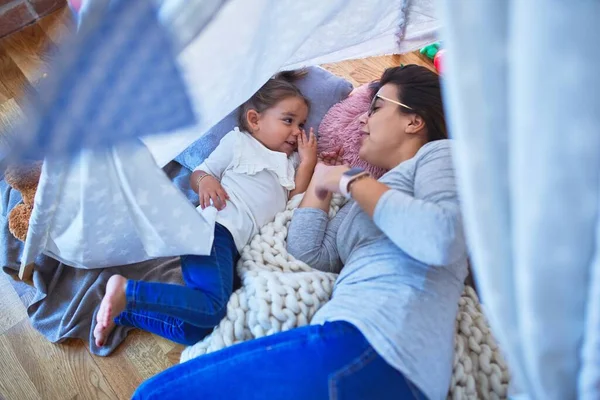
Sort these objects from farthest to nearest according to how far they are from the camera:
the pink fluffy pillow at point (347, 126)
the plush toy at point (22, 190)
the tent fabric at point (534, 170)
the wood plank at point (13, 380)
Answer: the pink fluffy pillow at point (347, 126), the plush toy at point (22, 190), the wood plank at point (13, 380), the tent fabric at point (534, 170)

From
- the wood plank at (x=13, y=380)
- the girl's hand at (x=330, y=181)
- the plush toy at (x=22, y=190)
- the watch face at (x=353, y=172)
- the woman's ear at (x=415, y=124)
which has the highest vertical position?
the plush toy at (x=22, y=190)

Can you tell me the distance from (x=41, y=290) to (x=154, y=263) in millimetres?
269

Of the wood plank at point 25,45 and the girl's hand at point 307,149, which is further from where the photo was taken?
the wood plank at point 25,45

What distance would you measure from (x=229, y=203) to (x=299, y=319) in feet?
1.14

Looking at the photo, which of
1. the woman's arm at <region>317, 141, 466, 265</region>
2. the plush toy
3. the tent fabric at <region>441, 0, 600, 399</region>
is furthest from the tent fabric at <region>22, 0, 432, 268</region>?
the tent fabric at <region>441, 0, 600, 399</region>

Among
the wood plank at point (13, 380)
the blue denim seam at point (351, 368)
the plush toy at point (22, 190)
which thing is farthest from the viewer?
the plush toy at point (22, 190)

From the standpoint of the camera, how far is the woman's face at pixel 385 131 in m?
1.14

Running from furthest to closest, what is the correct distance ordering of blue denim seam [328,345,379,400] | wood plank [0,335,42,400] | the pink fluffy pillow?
1. the pink fluffy pillow
2. wood plank [0,335,42,400]
3. blue denim seam [328,345,379,400]

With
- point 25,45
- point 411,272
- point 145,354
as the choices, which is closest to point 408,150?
point 411,272

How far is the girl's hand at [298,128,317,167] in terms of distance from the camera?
1.30m

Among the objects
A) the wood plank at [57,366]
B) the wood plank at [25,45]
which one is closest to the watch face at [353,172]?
the wood plank at [57,366]

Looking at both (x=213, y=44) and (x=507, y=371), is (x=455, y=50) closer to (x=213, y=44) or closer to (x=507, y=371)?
(x=213, y=44)

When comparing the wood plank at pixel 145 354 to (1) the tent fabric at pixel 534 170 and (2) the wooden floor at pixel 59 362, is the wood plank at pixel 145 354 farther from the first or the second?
(1) the tent fabric at pixel 534 170

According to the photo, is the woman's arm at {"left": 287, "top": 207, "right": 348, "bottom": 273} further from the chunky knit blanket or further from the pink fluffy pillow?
the pink fluffy pillow
